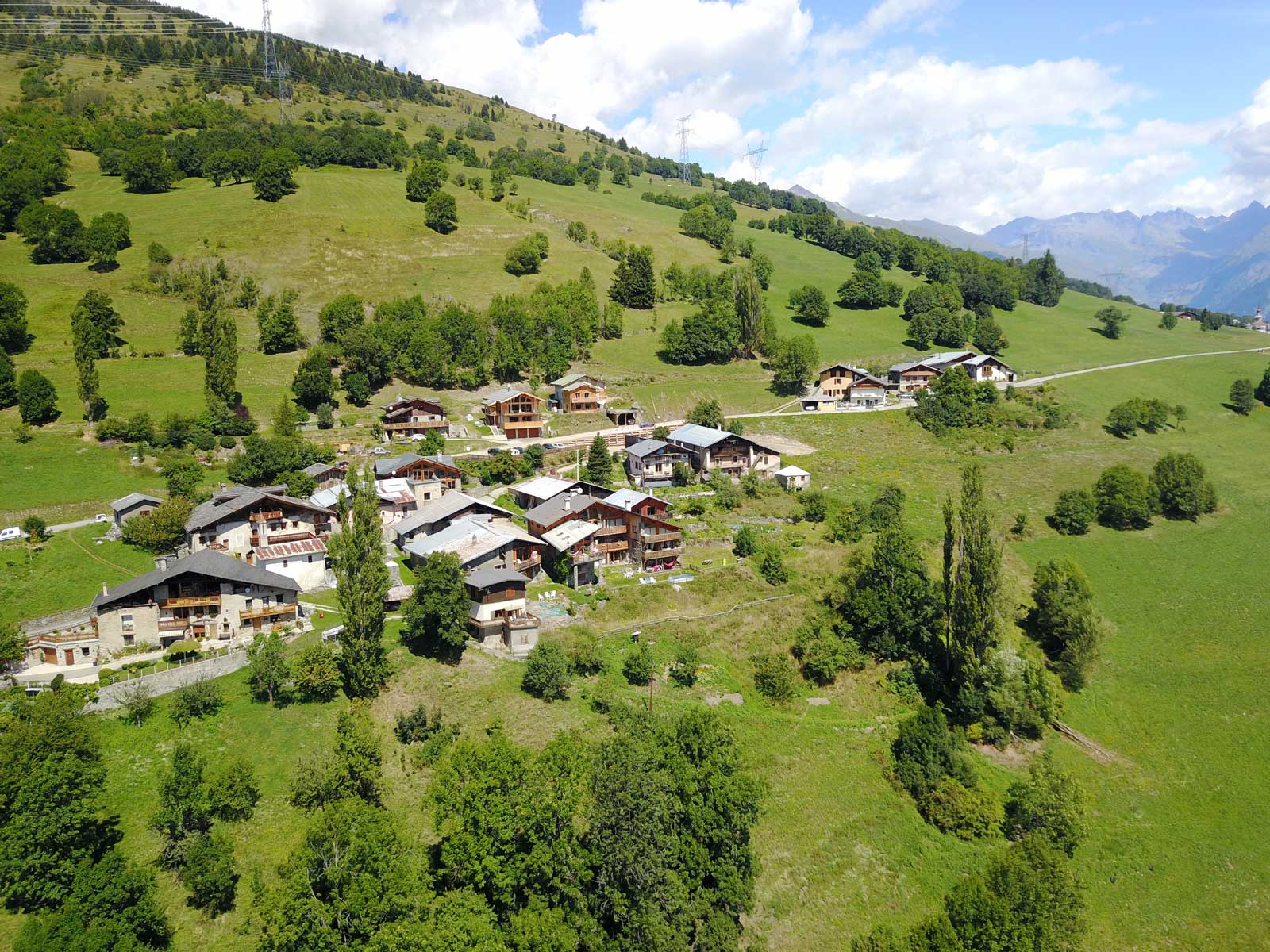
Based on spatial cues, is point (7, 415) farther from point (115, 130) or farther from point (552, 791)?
point (115, 130)

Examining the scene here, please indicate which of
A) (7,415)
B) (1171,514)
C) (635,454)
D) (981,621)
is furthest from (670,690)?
(7,415)

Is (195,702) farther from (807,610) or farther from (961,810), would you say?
(961,810)

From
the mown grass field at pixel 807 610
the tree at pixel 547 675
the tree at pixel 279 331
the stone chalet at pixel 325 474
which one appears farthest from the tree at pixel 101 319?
the tree at pixel 547 675

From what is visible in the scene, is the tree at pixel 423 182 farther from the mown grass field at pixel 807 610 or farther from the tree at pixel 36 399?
the tree at pixel 36 399

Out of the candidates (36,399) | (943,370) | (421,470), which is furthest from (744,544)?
(36,399)

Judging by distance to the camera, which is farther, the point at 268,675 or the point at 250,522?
the point at 250,522

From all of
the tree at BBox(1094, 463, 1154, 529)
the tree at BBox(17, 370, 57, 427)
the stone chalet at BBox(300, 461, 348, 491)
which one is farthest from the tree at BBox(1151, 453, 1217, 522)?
the tree at BBox(17, 370, 57, 427)

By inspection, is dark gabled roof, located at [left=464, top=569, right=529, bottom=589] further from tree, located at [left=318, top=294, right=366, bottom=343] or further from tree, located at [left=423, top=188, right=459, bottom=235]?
tree, located at [left=423, top=188, right=459, bottom=235]
